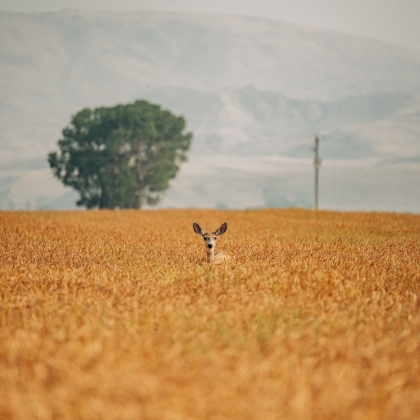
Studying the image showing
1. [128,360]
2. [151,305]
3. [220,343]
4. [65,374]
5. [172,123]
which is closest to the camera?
[65,374]

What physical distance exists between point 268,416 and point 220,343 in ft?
6.22

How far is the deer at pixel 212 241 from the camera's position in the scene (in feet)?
42.9

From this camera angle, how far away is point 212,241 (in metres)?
13.0

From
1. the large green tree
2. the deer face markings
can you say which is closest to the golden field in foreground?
the deer face markings

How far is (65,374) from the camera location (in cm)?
536

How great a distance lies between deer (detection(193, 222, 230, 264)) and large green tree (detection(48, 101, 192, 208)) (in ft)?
161

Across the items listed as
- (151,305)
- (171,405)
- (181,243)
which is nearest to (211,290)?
(151,305)

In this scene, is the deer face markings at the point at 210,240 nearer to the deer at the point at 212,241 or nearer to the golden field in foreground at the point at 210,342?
the deer at the point at 212,241

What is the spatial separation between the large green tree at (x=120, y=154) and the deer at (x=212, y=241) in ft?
161

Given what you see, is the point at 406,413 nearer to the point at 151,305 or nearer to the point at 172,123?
the point at 151,305

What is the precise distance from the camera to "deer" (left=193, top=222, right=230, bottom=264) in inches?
515

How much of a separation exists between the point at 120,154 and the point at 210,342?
194ft

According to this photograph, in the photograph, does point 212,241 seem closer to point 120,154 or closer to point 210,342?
point 210,342

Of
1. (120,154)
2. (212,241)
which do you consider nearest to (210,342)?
(212,241)
